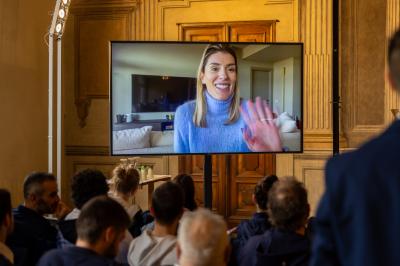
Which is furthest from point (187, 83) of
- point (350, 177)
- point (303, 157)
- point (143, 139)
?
point (350, 177)

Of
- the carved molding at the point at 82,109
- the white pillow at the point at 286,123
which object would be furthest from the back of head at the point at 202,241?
the carved molding at the point at 82,109

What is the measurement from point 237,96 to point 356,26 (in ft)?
7.48

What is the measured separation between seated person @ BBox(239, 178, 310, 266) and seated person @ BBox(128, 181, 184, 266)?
32 cm

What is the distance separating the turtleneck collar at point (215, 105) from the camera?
18.1ft

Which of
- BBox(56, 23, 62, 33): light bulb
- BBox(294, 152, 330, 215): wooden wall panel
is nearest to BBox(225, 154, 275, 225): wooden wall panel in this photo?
BBox(294, 152, 330, 215): wooden wall panel

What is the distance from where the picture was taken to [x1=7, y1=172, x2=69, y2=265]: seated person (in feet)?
9.69

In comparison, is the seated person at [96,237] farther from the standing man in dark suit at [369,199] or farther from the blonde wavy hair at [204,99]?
the blonde wavy hair at [204,99]

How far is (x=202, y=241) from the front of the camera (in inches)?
72.6

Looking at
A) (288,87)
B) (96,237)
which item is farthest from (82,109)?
(96,237)

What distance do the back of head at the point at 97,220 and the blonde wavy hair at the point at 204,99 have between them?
10.9ft

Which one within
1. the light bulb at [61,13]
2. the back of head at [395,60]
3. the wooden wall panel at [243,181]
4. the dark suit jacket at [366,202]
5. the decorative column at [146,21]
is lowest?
the wooden wall panel at [243,181]

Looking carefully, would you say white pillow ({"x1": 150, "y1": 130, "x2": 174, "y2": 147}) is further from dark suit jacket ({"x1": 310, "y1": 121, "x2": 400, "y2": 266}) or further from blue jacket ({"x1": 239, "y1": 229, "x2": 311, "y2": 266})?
dark suit jacket ({"x1": 310, "y1": 121, "x2": 400, "y2": 266})

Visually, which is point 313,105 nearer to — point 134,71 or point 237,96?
point 237,96

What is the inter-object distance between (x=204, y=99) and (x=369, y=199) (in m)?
4.32
